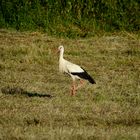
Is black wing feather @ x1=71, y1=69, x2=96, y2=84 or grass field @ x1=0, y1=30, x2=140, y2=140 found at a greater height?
black wing feather @ x1=71, y1=69, x2=96, y2=84

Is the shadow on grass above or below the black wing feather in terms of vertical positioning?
below

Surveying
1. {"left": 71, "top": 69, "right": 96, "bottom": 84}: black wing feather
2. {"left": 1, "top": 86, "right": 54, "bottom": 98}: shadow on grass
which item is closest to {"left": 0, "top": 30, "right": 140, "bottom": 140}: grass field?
{"left": 1, "top": 86, "right": 54, "bottom": 98}: shadow on grass

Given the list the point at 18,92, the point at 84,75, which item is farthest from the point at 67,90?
the point at 18,92

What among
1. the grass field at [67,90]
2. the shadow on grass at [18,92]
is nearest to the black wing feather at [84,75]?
the grass field at [67,90]

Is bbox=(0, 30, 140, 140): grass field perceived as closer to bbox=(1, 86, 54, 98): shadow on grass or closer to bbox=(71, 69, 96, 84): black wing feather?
bbox=(1, 86, 54, 98): shadow on grass

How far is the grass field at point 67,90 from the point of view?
30.5 ft

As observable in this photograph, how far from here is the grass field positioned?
9289mm

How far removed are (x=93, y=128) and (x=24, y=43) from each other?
28.9 feet

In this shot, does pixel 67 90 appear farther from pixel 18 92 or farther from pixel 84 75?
pixel 18 92

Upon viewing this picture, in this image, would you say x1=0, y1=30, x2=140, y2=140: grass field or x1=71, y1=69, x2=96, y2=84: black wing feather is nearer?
x1=0, y1=30, x2=140, y2=140: grass field

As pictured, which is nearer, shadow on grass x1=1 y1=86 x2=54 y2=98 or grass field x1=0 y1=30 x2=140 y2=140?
grass field x1=0 y1=30 x2=140 y2=140

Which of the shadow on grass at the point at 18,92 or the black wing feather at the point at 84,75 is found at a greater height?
the black wing feather at the point at 84,75

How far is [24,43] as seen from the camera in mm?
17953

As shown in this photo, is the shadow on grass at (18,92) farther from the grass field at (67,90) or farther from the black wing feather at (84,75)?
the black wing feather at (84,75)
